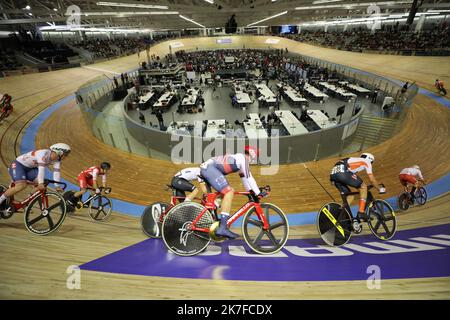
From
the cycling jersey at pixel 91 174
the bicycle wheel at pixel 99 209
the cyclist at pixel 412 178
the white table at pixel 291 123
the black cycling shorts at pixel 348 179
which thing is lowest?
the white table at pixel 291 123

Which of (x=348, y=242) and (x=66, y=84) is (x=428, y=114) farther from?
(x=66, y=84)

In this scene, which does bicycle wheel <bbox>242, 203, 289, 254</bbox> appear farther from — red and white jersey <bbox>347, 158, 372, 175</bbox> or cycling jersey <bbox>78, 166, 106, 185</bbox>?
cycling jersey <bbox>78, 166, 106, 185</bbox>

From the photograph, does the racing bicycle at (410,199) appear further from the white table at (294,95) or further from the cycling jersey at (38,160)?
the white table at (294,95)

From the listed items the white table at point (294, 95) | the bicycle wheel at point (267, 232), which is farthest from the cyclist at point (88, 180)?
the white table at point (294, 95)

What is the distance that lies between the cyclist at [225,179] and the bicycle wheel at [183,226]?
22cm

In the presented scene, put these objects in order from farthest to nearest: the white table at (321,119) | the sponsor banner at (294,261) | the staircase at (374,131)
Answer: the white table at (321,119) < the staircase at (374,131) < the sponsor banner at (294,261)

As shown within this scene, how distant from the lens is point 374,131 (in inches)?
316

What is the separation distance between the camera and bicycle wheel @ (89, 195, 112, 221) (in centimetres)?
423

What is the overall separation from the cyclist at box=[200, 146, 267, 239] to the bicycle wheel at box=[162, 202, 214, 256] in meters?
0.22

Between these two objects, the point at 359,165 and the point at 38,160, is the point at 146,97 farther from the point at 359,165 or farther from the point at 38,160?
the point at 359,165

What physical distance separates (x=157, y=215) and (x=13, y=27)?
3582 cm

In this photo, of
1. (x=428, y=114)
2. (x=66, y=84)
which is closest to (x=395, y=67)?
(x=428, y=114)

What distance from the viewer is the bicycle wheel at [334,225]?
3.28 metres

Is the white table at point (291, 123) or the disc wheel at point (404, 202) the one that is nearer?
the disc wheel at point (404, 202)
